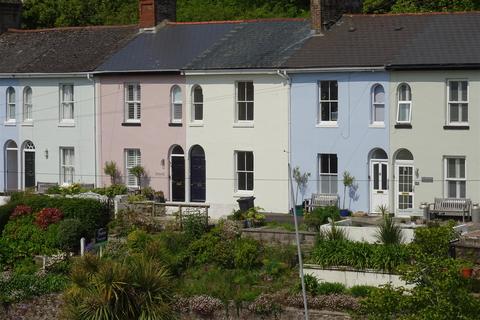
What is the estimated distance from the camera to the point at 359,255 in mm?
39719

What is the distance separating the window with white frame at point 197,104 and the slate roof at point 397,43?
14.9 feet

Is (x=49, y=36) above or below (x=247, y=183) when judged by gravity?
above

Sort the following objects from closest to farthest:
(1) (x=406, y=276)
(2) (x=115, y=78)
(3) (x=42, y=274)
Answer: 1. (1) (x=406, y=276)
2. (3) (x=42, y=274)
3. (2) (x=115, y=78)

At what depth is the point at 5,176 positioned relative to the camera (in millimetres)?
57750

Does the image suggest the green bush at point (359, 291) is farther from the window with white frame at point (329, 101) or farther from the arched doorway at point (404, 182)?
the window with white frame at point (329, 101)

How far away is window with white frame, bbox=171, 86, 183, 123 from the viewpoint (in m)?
52.3

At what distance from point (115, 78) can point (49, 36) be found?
6605mm

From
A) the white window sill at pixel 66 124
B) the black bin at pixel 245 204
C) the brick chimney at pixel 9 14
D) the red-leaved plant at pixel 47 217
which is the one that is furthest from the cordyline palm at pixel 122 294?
the brick chimney at pixel 9 14

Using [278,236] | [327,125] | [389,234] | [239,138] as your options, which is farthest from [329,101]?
[389,234]

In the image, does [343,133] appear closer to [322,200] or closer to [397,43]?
[322,200]

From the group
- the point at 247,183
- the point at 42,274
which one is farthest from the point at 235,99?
the point at 42,274

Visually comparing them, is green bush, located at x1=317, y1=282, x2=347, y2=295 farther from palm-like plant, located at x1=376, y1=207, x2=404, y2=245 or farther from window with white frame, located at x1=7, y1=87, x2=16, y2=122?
window with white frame, located at x1=7, y1=87, x2=16, y2=122

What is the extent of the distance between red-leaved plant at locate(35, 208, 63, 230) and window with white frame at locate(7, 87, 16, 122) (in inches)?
443

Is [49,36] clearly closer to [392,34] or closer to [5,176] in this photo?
[5,176]
